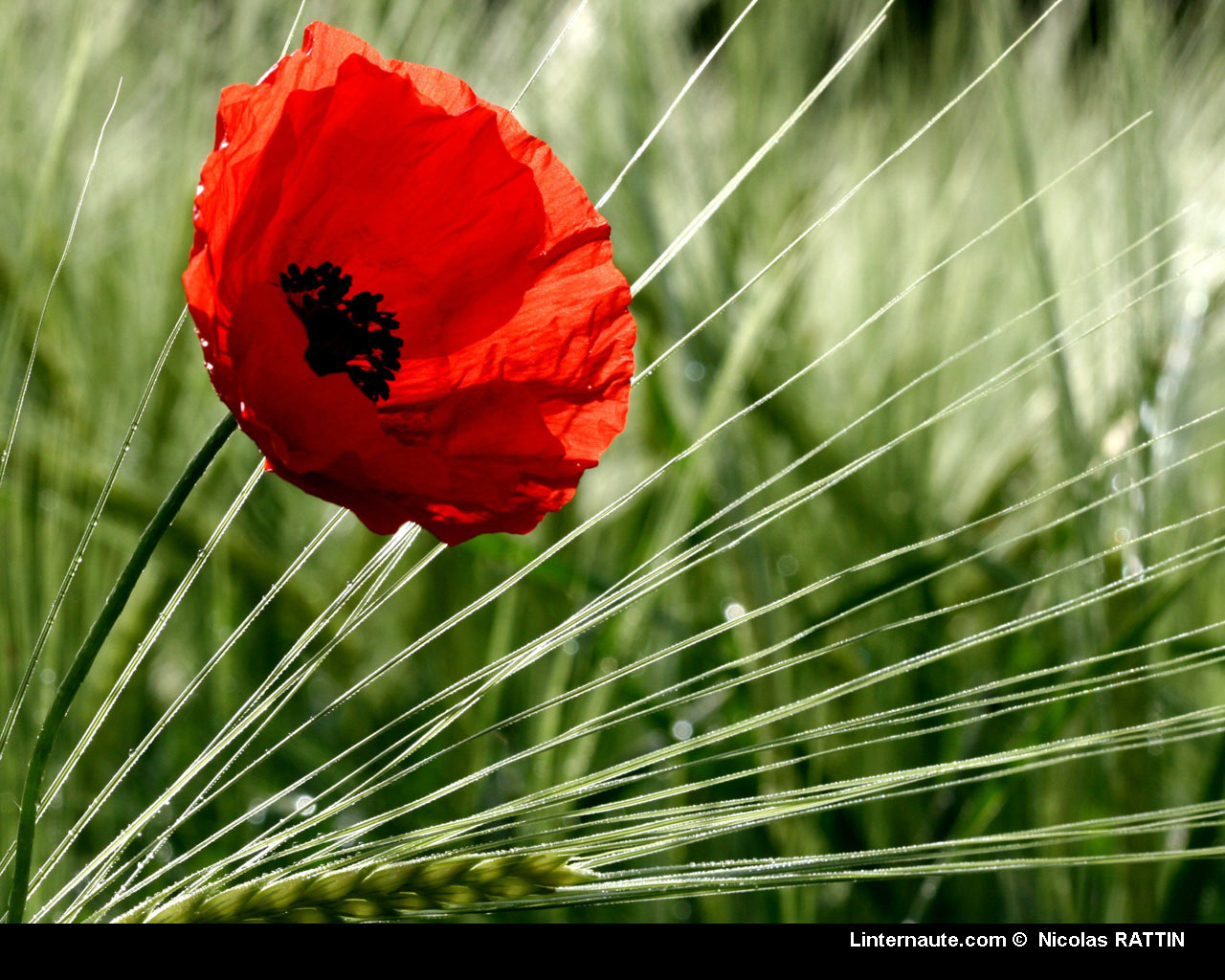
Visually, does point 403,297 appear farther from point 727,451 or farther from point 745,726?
point 727,451

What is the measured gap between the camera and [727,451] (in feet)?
1.80

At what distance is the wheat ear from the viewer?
0.25 meters

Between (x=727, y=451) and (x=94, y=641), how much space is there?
36 centimetres

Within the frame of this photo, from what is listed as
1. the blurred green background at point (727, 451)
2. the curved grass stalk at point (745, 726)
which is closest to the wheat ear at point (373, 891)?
the curved grass stalk at point (745, 726)

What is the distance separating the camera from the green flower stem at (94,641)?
0.73 ft

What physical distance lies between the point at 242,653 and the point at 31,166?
0.27 metres

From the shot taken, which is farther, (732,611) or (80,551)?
(732,611)

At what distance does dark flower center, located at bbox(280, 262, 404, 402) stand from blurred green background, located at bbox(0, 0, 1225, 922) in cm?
18

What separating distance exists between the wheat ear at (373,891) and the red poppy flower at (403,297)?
0.25ft

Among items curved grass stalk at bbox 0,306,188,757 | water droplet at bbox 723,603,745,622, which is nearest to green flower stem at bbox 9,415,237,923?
curved grass stalk at bbox 0,306,188,757

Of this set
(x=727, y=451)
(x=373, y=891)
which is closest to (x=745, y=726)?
(x=373, y=891)

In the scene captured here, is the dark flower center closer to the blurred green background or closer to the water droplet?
the blurred green background

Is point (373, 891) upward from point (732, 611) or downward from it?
downward

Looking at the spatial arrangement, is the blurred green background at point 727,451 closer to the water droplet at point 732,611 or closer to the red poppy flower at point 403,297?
the water droplet at point 732,611
